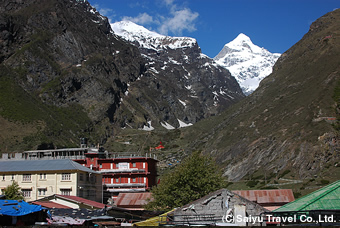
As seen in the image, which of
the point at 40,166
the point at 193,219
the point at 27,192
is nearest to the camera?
the point at 193,219

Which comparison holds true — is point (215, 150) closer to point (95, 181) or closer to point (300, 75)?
point (300, 75)

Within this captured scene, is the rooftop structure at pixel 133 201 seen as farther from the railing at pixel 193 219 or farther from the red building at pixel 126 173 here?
the railing at pixel 193 219

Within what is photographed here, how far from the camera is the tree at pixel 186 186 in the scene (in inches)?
1917

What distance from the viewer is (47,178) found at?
64.4 metres

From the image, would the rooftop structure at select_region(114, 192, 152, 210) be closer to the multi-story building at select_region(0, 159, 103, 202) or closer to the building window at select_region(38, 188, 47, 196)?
the multi-story building at select_region(0, 159, 103, 202)

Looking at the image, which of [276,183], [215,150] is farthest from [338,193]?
[215,150]

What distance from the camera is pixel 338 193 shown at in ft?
87.7

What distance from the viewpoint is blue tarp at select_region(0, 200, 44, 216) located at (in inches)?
1209

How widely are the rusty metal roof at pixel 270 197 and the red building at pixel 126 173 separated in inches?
1533

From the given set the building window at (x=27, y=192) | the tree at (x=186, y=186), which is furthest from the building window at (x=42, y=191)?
the tree at (x=186, y=186)

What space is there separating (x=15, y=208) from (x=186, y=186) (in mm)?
22940

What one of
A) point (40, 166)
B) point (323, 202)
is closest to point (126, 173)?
Answer: point (40, 166)

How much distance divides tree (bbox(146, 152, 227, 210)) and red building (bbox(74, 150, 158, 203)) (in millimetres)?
38321

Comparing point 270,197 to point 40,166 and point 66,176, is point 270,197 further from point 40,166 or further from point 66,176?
point 40,166
